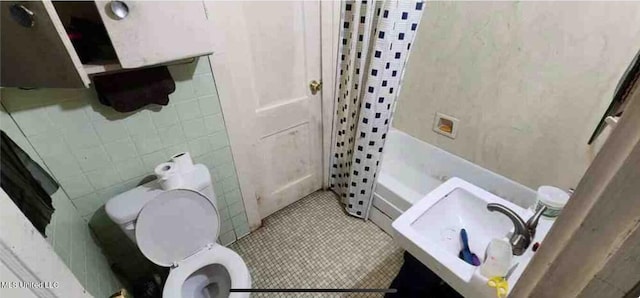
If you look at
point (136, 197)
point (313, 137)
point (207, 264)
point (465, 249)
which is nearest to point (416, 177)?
point (313, 137)

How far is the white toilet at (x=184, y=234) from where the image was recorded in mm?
1062

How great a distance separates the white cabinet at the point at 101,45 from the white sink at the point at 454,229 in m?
1.03

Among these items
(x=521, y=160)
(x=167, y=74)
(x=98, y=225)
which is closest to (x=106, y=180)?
(x=98, y=225)

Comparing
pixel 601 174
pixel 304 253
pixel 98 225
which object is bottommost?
pixel 304 253

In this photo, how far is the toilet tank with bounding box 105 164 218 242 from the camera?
1.03 m

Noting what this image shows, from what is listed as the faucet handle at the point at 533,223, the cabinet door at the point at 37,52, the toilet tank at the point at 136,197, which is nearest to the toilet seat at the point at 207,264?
the toilet tank at the point at 136,197

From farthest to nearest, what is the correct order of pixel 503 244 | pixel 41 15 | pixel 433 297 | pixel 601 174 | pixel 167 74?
pixel 433 297 → pixel 167 74 → pixel 503 244 → pixel 41 15 → pixel 601 174

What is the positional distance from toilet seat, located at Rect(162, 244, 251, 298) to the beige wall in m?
1.48

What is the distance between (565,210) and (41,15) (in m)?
1.09

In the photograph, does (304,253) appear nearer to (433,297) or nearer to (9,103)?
(433,297)

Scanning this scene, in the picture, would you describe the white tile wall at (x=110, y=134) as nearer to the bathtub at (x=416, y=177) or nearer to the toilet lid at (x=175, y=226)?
the toilet lid at (x=175, y=226)

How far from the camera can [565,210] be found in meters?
0.30

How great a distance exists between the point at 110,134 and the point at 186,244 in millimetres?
559

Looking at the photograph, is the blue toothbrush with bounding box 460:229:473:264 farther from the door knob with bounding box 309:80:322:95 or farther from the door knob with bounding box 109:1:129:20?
the door knob with bounding box 109:1:129:20
